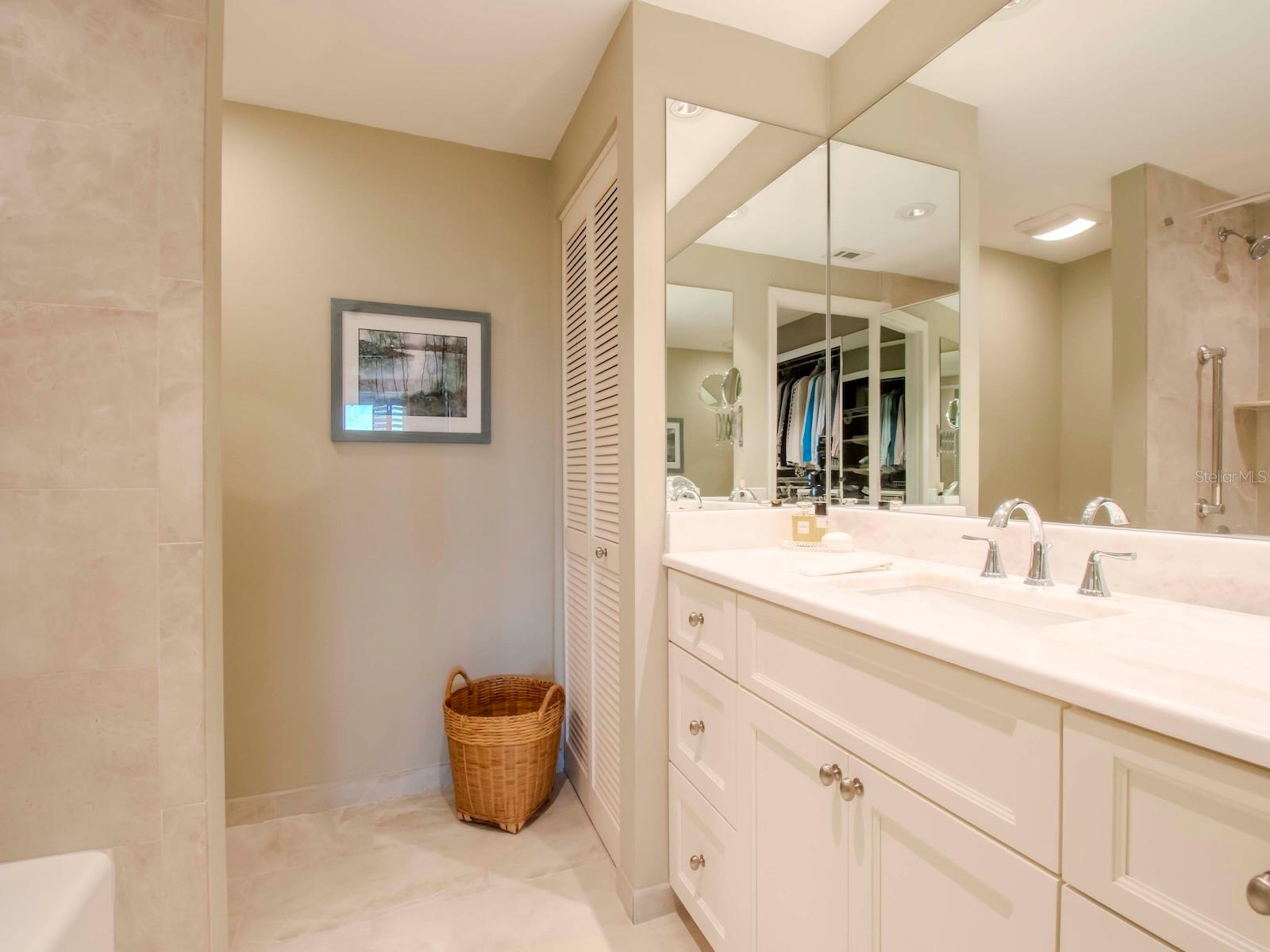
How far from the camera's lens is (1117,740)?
62 cm

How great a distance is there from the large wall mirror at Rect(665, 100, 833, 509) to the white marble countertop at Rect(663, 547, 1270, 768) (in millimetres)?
633

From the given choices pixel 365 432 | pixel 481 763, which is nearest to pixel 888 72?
pixel 365 432

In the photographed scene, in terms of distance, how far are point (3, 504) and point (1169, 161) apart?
2097 mm

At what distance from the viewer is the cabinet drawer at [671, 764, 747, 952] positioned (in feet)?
4.33

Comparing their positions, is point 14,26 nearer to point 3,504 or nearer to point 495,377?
point 3,504

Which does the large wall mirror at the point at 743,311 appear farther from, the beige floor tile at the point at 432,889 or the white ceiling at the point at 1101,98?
the beige floor tile at the point at 432,889

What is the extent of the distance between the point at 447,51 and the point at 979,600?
81.3 inches

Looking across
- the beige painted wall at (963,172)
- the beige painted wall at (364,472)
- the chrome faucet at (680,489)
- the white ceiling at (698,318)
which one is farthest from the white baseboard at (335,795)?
the beige painted wall at (963,172)

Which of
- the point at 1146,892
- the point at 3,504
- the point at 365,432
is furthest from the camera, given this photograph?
the point at 365,432

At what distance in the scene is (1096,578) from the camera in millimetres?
1096

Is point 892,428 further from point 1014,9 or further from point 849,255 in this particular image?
point 1014,9

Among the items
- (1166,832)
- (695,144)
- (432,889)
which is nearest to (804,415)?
(695,144)

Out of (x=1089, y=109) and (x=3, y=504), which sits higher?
(x=1089, y=109)

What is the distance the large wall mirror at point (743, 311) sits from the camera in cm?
171
